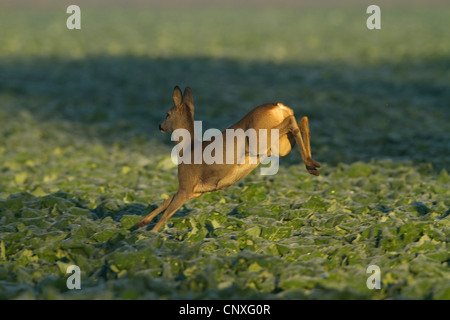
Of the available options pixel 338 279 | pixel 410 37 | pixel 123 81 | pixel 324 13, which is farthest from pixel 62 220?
pixel 324 13

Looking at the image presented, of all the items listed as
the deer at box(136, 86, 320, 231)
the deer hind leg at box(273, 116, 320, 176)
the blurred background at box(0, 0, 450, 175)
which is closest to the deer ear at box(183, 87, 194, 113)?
the deer at box(136, 86, 320, 231)

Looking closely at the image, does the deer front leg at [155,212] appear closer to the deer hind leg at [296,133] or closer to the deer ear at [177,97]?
the deer ear at [177,97]

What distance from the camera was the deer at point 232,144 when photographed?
4488 mm

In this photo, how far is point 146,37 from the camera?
24.7m

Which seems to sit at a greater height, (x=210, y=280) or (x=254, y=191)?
(x=254, y=191)

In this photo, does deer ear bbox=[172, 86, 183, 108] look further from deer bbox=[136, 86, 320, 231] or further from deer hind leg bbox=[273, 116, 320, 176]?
deer hind leg bbox=[273, 116, 320, 176]

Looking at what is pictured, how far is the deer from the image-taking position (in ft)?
14.7

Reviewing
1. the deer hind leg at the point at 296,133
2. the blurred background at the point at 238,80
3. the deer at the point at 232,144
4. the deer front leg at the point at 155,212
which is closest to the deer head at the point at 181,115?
the deer at the point at 232,144

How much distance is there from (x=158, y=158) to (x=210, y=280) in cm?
530

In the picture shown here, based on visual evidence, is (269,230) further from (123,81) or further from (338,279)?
(123,81)

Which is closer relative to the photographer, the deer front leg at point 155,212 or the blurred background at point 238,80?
the deer front leg at point 155,212

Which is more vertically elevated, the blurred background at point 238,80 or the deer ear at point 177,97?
the blurred background at point 238,80

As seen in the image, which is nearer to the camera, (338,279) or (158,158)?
(338,279)

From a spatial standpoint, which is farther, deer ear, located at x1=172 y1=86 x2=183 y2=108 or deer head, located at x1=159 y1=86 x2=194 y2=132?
deer head, located at x1=159 y1=86 x2=194 y2=132
